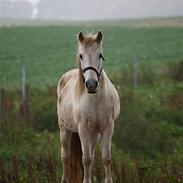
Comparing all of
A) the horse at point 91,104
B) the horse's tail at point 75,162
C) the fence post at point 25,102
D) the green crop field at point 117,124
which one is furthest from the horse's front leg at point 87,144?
the fence post at point 25,102

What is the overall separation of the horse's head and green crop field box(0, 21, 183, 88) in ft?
43.3

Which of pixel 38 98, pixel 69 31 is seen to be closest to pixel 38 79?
pixel 38 98

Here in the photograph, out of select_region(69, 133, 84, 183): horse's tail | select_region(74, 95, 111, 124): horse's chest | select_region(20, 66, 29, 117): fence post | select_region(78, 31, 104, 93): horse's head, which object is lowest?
select_region(20, 66, 29, 117): fence post

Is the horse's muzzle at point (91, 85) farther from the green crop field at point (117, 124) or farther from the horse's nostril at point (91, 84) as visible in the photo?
the green crop field at point (117, 124)

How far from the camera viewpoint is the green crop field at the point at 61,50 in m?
24.2

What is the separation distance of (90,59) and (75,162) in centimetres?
204

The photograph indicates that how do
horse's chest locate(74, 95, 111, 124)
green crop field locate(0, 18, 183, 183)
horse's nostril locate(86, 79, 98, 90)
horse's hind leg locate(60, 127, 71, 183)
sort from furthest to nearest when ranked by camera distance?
green crop field locate(0, 18, 183, 183) → horse's hind leg locate(60, 127, 71, 183) → horse's chest locate(74, 95, 111, 124) → horse's nostril locate(86, 79, 98, 90)

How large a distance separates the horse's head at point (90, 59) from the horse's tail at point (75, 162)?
1686 mm

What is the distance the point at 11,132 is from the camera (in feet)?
39.1

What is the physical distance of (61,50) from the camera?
32.4 meters

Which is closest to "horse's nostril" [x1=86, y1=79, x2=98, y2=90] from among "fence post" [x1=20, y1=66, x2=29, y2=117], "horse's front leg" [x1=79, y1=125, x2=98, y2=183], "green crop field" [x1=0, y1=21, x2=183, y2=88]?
"horse's front leg" [x1=79, y1=125, x2=98, y2=183]

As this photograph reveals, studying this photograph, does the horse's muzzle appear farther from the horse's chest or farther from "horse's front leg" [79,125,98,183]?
"horse's front leg" [79,125,98,183]

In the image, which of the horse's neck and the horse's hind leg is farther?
the horse's hind leg

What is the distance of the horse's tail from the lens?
7.69 m
